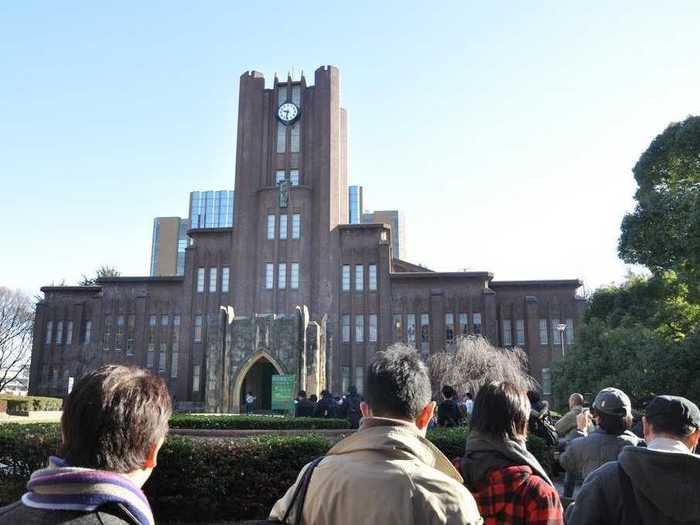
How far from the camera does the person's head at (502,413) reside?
3.27m

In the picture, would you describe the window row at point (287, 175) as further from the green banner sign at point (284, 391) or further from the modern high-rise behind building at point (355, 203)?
the modern high-rise behind building at point (355, 203)

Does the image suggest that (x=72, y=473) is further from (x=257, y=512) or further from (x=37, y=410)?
(x=37, y=410)

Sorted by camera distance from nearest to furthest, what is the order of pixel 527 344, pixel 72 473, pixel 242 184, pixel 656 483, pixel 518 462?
pixel 72 473
pixel 656 483
pixel 518 462
pixel 527 344
pixel 242 184

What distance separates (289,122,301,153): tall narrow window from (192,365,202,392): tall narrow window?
1555 centimetres

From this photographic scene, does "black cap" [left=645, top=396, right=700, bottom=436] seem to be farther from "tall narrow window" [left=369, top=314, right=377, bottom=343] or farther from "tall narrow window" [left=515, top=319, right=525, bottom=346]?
"tall narrow window" [left=515, top=319, right=525, bottom=346]

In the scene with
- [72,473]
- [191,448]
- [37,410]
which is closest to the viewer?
[72,473]

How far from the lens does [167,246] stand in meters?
92.0

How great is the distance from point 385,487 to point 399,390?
1.68 ft

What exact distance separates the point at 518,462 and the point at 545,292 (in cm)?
3746

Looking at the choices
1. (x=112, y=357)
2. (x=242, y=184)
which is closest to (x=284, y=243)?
(x=242, y=184)

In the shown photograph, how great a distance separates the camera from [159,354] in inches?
1566

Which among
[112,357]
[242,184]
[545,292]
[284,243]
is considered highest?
[242,184]

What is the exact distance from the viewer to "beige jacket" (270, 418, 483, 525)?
214 centimetres

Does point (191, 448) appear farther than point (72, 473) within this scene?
Yes
